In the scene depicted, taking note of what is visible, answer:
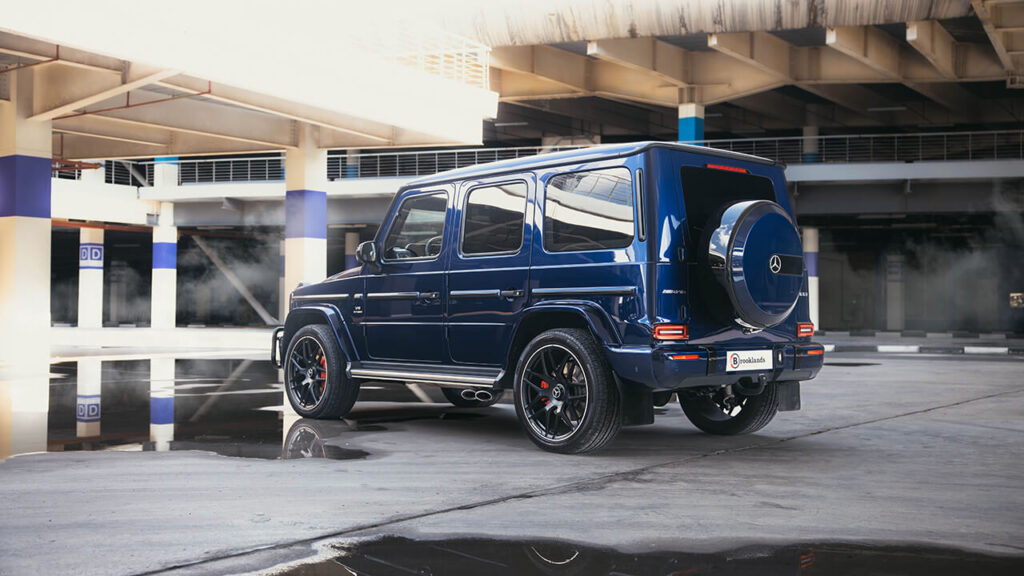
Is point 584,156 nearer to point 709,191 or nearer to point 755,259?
point 709,191

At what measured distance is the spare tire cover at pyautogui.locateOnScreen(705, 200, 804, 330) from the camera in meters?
6.46

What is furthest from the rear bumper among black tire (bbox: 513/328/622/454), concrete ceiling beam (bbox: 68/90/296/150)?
concrete ceiling beam (bbox: 68/90/296/150)

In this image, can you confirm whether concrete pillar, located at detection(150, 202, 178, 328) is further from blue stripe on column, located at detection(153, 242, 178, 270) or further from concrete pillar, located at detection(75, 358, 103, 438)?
concrete pillar, located at detection(75, 358, 103, 438)

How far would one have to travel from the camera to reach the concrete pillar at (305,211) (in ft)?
80.6

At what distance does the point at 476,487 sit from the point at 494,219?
2.57 meters

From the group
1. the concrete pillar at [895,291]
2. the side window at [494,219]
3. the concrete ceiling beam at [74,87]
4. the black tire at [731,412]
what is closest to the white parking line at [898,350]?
the black tire at [731,412]

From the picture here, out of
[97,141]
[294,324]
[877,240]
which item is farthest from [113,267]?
[294,324]

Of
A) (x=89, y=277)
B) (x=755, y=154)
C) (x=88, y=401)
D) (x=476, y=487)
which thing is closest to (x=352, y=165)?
(x=89, y=277)

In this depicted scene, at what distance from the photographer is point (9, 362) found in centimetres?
1697

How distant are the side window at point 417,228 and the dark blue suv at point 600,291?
0.01 metres

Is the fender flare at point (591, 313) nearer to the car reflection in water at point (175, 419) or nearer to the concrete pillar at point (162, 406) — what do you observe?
the car reflection in water at point (175, 419)

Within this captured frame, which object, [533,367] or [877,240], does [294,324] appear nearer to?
[533,367]

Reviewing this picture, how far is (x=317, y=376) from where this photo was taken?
8906 mm

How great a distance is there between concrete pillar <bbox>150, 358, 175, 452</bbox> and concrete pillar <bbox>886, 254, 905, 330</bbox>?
1491 inches
